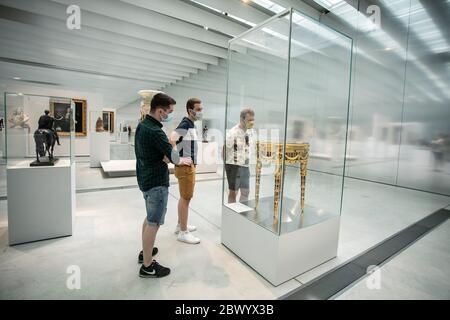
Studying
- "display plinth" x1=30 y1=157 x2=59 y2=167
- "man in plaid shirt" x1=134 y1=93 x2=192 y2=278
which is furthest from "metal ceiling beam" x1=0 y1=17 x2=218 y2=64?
"man in plaid shirt" x1=134 y1=93 x2=192 y2=278

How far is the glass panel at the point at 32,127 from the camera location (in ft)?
8.16

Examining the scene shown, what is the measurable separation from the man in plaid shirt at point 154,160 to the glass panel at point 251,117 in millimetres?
837

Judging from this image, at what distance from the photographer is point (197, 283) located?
74.7 inches

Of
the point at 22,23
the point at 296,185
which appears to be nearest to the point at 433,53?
the point at 296,185

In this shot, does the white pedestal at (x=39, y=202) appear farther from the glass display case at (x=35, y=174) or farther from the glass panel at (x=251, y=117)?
the glass panel at (x=251, y=117)

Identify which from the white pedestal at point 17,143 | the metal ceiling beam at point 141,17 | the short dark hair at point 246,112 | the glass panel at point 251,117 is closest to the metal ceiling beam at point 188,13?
the metal ceiling beam at point 141,17

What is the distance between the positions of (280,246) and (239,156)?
105cm

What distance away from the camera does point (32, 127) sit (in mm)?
2686

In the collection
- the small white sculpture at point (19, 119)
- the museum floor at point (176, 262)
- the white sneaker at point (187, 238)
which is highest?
the small white sculpture at point (19, 119)

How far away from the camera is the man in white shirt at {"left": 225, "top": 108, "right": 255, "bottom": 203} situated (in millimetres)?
2482

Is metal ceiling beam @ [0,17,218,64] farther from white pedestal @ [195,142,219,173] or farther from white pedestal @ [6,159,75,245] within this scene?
white pedestal @ [6,159,75,245]

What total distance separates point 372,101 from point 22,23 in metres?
8.69

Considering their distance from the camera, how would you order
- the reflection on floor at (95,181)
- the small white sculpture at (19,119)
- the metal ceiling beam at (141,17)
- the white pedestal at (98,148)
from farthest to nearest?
1. the white pedestal at (98,148)
2. the reflection on floor at (95,181)
3. the metal ceiling beam at (141,17)
4. the small white sculpture at (19,119)

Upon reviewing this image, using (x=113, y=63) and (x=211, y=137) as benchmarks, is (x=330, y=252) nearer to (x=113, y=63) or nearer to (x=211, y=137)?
(x=211, y=137)
